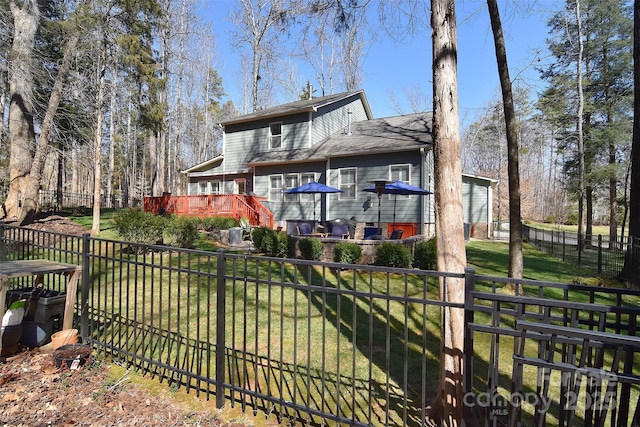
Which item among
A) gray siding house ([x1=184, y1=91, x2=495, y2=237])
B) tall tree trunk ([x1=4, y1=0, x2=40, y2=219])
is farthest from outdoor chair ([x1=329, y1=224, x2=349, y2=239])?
tall tree trunk ([x1=4, y1=0, x2=40, y2=219])

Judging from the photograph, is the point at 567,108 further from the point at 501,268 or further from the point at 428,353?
the point at 428,353

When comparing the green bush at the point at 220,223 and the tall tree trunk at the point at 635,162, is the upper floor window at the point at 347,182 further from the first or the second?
the tall tree trunk at the point at 635,162

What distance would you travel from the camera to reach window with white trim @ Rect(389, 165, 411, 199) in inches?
536

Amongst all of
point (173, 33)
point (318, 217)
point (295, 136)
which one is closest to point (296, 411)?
point (318, 217)

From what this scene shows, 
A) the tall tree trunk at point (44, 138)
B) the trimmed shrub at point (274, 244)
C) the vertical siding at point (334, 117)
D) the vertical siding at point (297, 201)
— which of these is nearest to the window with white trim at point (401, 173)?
the vertical siding at point (297, 201)

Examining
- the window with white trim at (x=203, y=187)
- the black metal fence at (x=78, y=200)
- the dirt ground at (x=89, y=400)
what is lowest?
the dirt ground at (x=89, y=400)

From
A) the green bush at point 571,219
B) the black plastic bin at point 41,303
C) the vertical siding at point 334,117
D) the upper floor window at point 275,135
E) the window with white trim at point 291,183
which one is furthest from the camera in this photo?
the green bush at point 571,219

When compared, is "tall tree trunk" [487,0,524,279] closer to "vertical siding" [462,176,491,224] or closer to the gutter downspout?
the gutter downspout

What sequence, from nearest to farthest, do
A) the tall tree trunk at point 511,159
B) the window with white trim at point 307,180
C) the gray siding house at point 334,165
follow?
the tall tree trunk at point 511,159, the gray siding house at point 334,165, the window with white trim at point 307,180

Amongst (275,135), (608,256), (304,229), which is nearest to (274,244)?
(304,229)

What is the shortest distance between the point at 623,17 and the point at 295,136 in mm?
17083

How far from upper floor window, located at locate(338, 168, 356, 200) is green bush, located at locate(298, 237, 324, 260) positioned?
680 cm

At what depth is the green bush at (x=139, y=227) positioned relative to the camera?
28.4 feet

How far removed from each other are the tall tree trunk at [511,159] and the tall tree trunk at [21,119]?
13.6m
